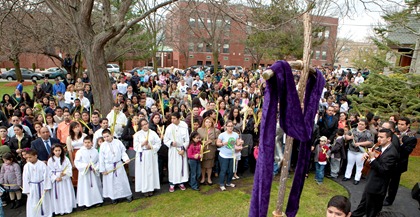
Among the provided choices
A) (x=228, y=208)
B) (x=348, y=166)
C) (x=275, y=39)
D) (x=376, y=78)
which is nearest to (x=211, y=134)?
(x=228, y=208)

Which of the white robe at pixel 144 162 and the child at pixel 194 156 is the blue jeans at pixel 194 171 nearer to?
the child at pixel 194 156

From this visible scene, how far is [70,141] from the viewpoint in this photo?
19.6 ft

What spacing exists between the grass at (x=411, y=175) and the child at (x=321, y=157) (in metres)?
2.11

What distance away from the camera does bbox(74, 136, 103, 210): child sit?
5566 mm

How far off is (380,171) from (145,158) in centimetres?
466

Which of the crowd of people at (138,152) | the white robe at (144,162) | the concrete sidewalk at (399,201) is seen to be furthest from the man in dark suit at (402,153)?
the white robe at (144,162)

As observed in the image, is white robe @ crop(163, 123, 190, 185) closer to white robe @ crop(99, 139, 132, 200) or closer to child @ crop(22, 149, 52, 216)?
white robe @ crop(99, 139, 132, 200)

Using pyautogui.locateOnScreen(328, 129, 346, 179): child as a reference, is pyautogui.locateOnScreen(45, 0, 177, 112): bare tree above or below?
above

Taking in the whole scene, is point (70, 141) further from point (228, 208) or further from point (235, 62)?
point (235, 62)

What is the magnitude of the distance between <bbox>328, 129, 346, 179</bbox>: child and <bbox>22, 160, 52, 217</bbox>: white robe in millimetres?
6716

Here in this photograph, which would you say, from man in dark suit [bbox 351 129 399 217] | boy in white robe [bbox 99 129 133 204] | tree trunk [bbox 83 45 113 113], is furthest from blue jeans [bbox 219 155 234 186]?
tree trunk [bbox 83 45 113 113]

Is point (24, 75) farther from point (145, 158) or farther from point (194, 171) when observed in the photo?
point (194, 171)

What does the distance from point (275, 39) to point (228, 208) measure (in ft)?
71.6

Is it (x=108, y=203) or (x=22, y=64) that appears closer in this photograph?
(x=108, y=203)
